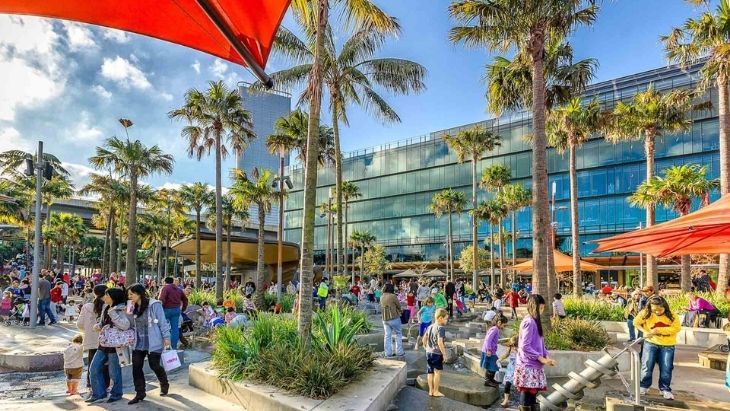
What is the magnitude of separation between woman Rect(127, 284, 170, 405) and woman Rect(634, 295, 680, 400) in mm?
7184

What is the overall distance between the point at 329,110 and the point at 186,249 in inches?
795

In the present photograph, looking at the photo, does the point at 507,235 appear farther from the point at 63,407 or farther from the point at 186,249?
the point at 63,407

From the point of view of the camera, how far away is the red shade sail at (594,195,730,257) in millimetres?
6957

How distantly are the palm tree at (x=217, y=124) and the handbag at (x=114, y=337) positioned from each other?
17.4m

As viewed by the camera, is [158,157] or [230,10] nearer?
[230,10]

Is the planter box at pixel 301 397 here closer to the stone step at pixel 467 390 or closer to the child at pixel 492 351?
the stone step at pixel 467 390

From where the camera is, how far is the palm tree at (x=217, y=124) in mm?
24719

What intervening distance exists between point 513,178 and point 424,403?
5509cm

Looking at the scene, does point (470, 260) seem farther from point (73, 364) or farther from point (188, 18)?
point (188, 18)

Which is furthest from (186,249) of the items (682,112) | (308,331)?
→ (682,112)

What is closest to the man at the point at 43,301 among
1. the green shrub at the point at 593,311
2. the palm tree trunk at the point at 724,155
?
the green shrub at the point at 593,311

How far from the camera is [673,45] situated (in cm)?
1888

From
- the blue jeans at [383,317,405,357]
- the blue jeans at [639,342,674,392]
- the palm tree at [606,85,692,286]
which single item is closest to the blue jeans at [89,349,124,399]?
the blue jeans at [383,317,405,357]

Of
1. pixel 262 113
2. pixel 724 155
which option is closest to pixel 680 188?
pixel 724 155
